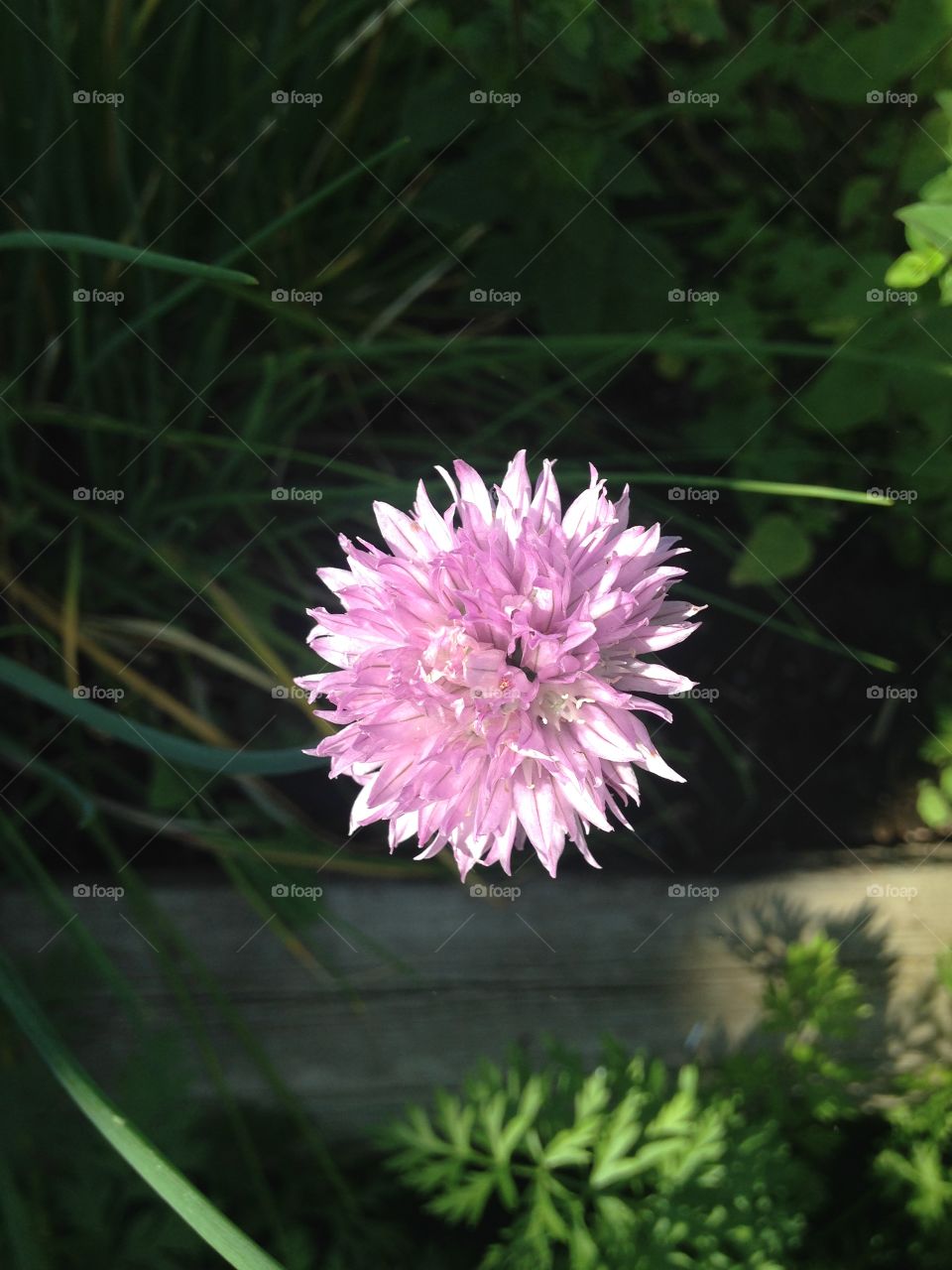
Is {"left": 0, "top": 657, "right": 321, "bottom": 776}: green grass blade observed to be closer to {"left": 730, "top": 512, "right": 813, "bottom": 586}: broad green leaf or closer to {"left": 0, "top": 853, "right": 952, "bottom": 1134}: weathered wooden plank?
{"left": 0, "top": 853, "right": 952, "bottom": 1134}: weathered wooden plank

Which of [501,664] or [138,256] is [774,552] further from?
[138,256]

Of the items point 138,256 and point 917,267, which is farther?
point 917,267

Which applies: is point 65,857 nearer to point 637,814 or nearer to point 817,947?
point 637,814

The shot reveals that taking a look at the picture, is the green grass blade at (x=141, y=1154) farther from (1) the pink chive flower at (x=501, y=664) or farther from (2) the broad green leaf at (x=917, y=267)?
(2) the broad green leaf at (x=917, y=267)

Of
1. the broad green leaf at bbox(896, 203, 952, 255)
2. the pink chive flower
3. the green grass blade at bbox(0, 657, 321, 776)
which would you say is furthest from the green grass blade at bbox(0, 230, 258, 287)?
the broad green leaf at bbox(896, 203, 952, 255)

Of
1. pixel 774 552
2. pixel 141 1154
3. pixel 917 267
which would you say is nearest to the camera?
pixel 141 1154

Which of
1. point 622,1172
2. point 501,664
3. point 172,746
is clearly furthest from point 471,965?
point 501,664
